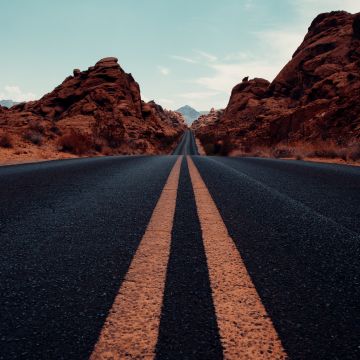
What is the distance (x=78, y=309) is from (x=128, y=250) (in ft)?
2.24

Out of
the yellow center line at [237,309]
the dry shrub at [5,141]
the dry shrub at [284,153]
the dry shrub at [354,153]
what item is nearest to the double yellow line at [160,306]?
the yellow center line at [237,309]

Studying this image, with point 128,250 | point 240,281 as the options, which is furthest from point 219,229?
point 240,281

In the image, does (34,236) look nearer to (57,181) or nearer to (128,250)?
(128,250)

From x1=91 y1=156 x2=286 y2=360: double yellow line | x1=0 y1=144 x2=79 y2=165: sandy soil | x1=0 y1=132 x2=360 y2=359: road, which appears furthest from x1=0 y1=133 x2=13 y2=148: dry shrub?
x1=91 y1=156 x2=286 y2=360: double yellow line

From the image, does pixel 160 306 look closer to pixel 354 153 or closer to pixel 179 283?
pixel 179 283

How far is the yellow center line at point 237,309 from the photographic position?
984 mm

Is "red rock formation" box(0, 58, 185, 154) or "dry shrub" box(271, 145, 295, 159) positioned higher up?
"red rock formation" box(0, 58, 185, 154)

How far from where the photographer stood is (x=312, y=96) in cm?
3997

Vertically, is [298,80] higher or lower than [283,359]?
higher

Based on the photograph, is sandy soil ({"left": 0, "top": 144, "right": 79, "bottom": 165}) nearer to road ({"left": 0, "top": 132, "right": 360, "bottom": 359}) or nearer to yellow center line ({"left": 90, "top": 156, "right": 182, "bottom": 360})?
road ({"left": 0, "top": 132, "right": 360, "bottom": 359})

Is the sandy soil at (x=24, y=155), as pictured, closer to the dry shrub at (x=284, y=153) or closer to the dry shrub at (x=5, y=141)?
the dry shrub at (x=5, y=141)

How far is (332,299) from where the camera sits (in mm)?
1327

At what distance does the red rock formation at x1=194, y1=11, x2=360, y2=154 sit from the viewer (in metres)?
24.8

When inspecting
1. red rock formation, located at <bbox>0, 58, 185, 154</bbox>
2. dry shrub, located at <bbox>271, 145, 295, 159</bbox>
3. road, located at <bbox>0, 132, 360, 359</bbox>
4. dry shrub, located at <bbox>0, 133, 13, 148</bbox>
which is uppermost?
red rock formation, located at <bbox>0, 58, 185, 154</bbox>
